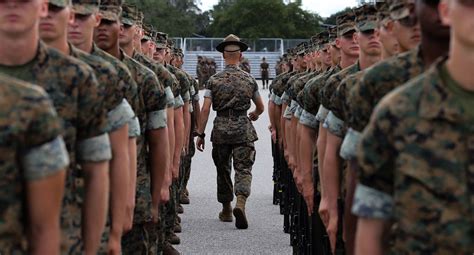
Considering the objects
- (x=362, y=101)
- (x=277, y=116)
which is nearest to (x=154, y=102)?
(x=362, y=101)

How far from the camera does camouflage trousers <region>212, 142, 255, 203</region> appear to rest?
558 inches

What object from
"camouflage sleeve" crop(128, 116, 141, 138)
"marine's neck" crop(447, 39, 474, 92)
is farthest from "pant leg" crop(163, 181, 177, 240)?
"marine's neck" crop(447, 39, 474, 92)

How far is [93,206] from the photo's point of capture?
546 cm

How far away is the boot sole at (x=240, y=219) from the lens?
13859 millimetres

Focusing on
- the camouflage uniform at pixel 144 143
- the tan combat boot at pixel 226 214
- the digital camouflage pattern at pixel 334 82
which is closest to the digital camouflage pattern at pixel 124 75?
the camouflage uniform at pixel 144 143

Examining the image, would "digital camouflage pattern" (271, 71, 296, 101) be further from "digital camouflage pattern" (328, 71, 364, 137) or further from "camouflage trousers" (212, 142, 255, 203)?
"digital camouflage pattern" (328, 71, 364, 137)

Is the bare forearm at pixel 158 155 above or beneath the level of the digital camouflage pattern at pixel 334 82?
beneath

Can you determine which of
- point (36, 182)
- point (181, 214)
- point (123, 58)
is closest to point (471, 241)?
point (36, 182)

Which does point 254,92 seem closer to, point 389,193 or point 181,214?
point 181,214

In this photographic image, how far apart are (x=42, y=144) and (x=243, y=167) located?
994cm

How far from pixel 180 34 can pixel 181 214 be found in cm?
8921

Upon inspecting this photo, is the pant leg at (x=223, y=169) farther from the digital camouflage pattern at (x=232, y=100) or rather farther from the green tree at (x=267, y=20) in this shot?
the green tree at (x=267, y=20)

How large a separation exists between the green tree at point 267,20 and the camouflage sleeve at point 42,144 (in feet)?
325

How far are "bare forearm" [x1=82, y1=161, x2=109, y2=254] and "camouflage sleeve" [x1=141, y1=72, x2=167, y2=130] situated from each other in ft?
7.23
